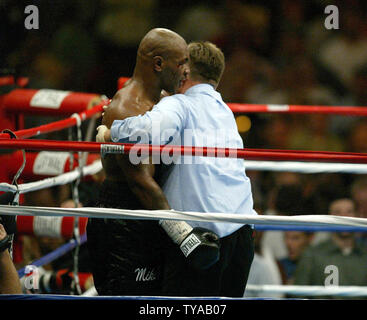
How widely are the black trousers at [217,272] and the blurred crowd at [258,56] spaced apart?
1.42 meters

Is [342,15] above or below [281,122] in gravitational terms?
above

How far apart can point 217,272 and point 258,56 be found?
219 cm

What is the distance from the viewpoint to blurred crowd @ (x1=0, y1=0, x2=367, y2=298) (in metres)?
3.28

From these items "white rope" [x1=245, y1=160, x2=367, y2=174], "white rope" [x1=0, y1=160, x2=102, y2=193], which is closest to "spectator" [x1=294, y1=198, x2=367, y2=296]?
"white rope" [x1=245, y1=160, x2=367, y2=174]

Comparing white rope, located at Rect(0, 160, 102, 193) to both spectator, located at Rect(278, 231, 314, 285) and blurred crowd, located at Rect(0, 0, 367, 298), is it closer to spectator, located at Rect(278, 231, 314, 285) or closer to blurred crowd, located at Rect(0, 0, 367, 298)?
spectator, located at Rect(278, 231, 314, 285)

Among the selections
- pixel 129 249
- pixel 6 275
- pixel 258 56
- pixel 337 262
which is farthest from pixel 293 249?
pixel 6 275

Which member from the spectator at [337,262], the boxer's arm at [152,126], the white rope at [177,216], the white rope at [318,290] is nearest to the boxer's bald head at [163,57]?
the boxer's arm at [152,126]

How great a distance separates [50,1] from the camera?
3.88 meters

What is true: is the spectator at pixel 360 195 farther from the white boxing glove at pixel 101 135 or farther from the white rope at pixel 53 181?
the white boxing glove at pixel 101 135

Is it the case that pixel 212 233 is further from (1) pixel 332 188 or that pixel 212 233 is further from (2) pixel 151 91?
(1) pixel 332 188
